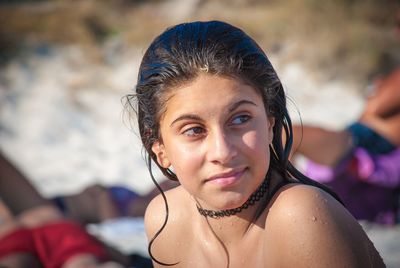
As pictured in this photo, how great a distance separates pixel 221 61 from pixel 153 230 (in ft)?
2.49

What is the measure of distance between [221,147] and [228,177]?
0.09 meters

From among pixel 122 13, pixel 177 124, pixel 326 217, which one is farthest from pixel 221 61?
pixel 122 13

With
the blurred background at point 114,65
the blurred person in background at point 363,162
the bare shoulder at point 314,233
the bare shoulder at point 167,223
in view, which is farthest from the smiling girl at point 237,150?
the blurred background at point 114,65

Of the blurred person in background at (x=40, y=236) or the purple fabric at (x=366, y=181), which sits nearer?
the blurred person in background at (x=40, y=236)

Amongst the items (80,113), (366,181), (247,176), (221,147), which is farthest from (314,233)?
(80,113)

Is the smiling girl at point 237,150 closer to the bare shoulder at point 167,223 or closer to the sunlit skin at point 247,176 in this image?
the sunlit skin at point 247,176

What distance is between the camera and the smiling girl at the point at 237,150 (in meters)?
1.67

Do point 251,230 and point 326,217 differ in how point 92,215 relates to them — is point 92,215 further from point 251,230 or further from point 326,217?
point 326,217

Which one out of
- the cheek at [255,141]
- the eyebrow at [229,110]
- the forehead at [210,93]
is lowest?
the cheek at [255,141]

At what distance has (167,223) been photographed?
7.08ft

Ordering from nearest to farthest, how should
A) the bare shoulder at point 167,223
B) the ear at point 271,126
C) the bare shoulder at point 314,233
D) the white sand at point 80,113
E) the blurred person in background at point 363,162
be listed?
1. the bare shoulder at point 314,233
2. the ear at point 271,126
3. the bare shoulder at point 167,223
4. the blurred person in background at point 363,162
5. the white sand at point 80,113

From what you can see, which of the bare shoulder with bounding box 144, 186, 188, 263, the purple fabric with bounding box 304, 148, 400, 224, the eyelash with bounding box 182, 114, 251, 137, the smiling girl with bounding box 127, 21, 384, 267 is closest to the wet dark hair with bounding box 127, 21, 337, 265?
the smiling girl with bounding box 127, 21, 384, 267

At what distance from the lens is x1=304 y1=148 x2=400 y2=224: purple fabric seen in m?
3.92

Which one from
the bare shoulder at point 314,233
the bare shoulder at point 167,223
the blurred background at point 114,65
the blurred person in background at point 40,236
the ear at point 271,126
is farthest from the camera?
the blurred background at point 114,65
